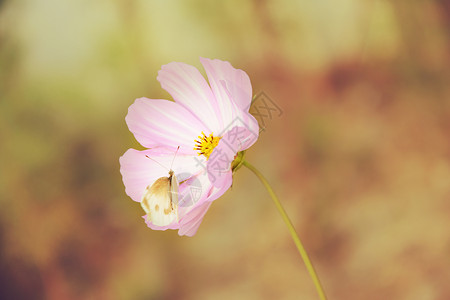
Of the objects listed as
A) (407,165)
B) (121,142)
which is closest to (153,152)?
(121,142)

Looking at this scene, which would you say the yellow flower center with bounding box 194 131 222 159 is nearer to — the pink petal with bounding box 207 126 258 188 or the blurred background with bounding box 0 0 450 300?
the pink petal with bounding box 207 126 258 188

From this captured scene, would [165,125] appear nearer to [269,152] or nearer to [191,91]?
[191,91]

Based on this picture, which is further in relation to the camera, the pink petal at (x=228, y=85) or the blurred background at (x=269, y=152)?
the blurred background at (x=269, y=152)

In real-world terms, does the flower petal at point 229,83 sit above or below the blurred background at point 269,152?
above

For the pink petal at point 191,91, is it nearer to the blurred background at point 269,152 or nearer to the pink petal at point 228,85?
the pink petal at point 228,85

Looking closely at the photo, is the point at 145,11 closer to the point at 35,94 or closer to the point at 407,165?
the point at 35,94

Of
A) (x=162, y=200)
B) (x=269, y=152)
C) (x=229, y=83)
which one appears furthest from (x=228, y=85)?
(x=269, y=152)

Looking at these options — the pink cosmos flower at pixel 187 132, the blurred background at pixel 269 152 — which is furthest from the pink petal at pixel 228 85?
the blurred background at pixel 269 152
